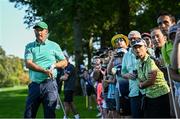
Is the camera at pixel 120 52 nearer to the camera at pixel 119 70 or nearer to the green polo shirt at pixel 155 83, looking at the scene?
the camera at pixel 119 70

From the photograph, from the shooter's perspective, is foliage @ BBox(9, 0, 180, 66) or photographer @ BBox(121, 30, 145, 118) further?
foliage @ BBox(9, 0, 180, 66)

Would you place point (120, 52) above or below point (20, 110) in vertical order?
above

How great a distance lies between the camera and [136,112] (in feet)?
32.4

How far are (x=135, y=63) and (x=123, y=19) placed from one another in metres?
21.2

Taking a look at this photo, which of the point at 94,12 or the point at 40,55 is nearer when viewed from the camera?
the point at 40,55

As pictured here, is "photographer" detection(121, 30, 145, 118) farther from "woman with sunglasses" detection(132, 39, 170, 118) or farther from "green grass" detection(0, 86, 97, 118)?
"green grass" detection(0, 86, 97, 118)

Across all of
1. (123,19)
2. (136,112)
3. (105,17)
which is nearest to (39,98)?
(136,112)

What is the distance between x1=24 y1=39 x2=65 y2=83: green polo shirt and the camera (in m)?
10.0

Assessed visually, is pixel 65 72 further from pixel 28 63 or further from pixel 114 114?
pixel 28 63

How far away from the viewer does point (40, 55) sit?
1013 cm

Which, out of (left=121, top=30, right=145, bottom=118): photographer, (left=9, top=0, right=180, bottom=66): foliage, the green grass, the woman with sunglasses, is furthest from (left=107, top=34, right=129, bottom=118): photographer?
(left=9, top=0, right=180, bottom=66): foliage

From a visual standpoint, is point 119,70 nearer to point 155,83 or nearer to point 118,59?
point 118,59

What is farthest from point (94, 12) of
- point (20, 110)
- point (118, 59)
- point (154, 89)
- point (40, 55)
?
point (154, 89)

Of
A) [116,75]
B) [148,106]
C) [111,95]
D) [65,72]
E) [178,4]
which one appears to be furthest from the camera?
[178,4]
